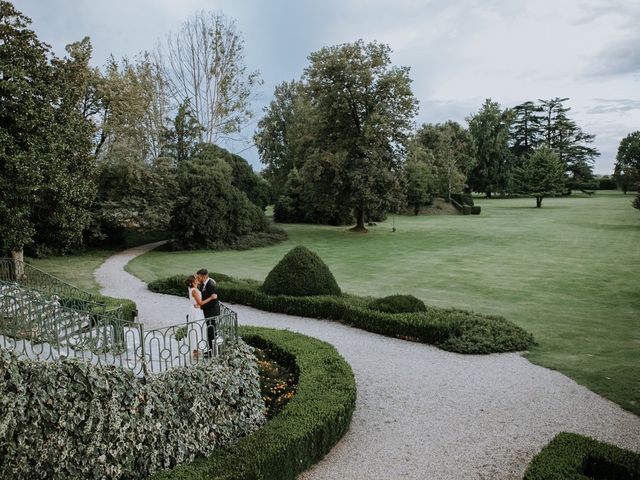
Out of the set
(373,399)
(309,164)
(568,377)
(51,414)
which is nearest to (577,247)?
(309,164)

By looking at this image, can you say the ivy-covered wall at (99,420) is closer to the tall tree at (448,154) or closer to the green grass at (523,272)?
the green grass at (523,272)

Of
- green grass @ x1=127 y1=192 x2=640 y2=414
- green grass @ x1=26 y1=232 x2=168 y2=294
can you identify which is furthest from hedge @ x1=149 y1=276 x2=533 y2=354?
green grass @ x1=26 y1=232 x2=168 y2=294

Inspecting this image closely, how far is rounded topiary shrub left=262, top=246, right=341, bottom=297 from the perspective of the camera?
17297mm

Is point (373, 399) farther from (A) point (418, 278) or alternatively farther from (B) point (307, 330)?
(A) point (418, 278)

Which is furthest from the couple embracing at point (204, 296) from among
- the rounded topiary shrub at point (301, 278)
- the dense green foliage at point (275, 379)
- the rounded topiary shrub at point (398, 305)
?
the rounded topiary shrub at point (301, 278)

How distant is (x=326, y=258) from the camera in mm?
31172

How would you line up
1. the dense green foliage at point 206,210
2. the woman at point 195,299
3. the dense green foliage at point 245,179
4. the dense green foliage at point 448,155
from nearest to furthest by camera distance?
1. the woman at point 195,299
2. the dense green foliage at point 206,210
3. the dense green foliage at point 245,179
4. the dense green foliage at point 448,155

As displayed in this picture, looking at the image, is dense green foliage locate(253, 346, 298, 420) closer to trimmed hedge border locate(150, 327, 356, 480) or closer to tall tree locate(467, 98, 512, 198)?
trimmed hedge border locate(150, 327, 356, 480)

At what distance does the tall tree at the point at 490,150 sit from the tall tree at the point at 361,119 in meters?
46.7

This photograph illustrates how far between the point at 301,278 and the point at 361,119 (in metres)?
28.0

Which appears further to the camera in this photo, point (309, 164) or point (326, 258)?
point (309, 164)

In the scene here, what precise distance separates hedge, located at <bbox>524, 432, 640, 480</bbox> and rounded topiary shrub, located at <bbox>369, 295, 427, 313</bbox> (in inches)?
320

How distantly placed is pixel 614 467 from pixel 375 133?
35829mm

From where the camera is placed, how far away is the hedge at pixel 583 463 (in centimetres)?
649
